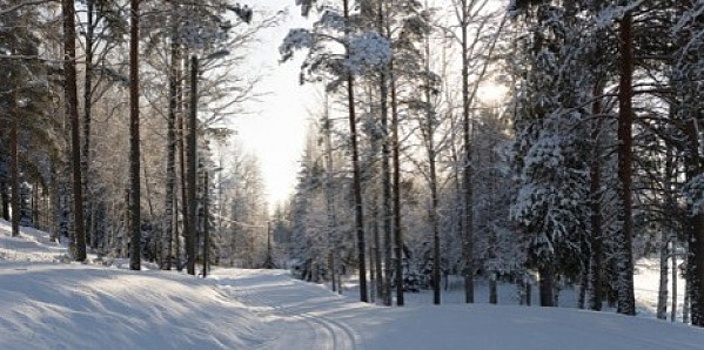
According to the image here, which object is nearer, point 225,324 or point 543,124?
point 225,324

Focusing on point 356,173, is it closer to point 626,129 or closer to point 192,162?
point 192,162

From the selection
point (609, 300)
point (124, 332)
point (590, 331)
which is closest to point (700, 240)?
point (590, 331)

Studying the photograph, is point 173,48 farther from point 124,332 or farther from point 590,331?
point 590,331

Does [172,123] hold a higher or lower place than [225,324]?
higher

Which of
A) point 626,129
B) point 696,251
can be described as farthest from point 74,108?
point 696,251

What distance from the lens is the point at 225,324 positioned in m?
11.5

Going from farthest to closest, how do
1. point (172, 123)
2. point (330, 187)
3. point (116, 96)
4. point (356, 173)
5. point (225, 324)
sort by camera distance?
point (116, 96)
point (330, 187)
point (172, 123)
point (356, 173)
point (225, 324)

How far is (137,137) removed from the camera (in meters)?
15.4

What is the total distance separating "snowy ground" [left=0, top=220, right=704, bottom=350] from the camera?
7.05 m

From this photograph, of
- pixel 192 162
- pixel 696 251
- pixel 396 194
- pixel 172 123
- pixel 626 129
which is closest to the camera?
pixel 626 129

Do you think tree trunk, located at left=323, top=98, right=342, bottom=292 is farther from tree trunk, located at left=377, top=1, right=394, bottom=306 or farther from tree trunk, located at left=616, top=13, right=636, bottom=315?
tree trunk, located at left=616, top=13, right=636, bottom=315

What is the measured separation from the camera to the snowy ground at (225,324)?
7.05 metres

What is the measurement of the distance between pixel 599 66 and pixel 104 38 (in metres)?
13.5

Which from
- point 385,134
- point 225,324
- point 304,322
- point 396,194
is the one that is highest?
point 385,134
